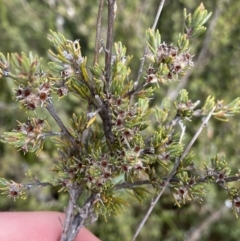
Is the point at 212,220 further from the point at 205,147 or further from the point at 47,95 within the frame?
the point at 47,95

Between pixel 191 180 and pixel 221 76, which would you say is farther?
pixel 221 76

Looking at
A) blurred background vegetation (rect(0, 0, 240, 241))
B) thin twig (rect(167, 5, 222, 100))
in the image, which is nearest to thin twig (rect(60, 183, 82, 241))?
blurred background vegetation (rect(0, 0, 240, 241))

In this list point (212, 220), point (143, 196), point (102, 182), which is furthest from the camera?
point (212, 220)

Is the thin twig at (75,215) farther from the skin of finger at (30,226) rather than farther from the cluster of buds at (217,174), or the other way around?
the skin of finger at (30,226)

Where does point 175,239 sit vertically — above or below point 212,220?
below

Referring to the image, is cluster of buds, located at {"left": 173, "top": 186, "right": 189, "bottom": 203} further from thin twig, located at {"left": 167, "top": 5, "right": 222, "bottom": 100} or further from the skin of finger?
thin twig, located at {"left": 167, "top": 5, "right": 222, "bottom": 100}

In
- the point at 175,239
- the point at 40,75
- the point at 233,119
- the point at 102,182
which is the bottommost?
the point at 175,239

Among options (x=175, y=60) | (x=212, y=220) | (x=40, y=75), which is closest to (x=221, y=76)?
(x=212, y=220)
